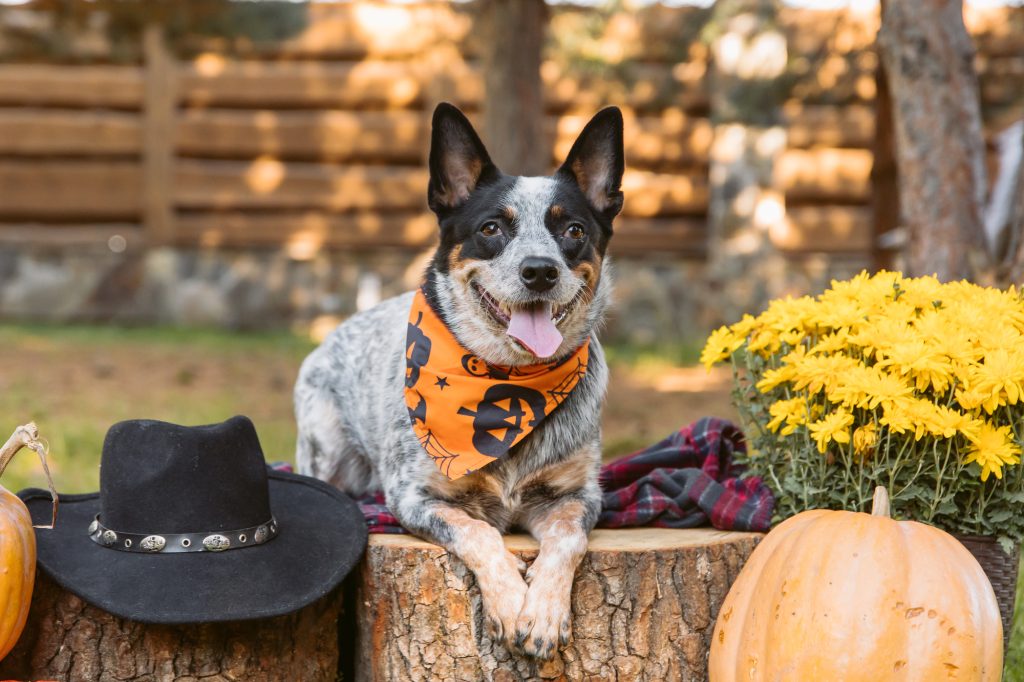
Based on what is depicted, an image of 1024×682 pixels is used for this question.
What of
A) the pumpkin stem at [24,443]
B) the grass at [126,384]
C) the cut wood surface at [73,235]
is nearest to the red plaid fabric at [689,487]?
the pumpkin stem at [24,443]

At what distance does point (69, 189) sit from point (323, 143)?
245cm

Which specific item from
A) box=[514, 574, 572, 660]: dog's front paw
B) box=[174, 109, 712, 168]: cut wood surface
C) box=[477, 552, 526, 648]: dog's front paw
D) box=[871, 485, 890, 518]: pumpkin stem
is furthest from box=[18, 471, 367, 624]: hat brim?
box=[174, 109, 712, 168]: cut wood surface

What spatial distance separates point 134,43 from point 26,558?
7.57 metres

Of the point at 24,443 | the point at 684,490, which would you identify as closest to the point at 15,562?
the point at 24,443

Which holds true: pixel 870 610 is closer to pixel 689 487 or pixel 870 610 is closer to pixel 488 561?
pixel 689 487

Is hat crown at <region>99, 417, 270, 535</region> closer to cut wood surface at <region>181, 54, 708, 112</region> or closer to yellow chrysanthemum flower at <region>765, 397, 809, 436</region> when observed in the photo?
yellow chrysanthemum flower at <region>765, 397, 809, 436</region>

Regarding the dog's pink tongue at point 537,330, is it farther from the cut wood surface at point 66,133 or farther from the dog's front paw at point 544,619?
the cut wood surface at point 66,133

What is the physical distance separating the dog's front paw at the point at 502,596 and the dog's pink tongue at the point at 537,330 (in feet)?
1.73

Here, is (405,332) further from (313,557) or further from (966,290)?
(966,290)

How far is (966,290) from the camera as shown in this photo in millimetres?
2779

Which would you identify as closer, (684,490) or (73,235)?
(684,490)

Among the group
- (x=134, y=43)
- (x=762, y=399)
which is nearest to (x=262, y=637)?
(x=762, y=399)

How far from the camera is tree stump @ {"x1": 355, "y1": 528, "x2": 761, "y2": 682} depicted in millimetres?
2418

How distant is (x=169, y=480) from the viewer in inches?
91.3
